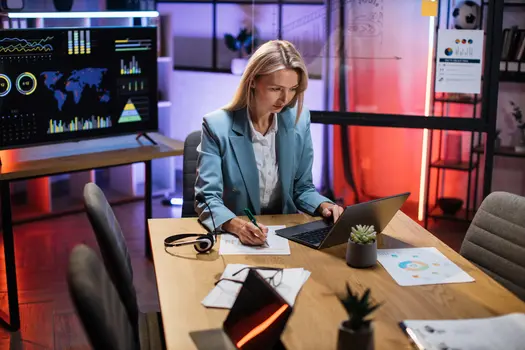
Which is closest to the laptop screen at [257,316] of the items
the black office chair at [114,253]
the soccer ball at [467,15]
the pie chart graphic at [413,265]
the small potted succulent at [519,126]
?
the black office chair at [114,253]

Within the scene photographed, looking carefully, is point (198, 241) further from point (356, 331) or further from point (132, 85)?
point (132, 85)

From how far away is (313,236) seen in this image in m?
2.57

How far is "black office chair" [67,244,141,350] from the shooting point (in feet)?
5.18

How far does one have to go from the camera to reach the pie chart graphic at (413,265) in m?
2.29

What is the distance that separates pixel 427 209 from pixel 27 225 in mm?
2812

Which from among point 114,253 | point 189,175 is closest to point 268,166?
point 189,175

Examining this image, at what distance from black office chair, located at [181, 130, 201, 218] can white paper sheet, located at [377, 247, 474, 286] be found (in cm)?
107

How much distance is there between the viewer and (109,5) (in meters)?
5.33

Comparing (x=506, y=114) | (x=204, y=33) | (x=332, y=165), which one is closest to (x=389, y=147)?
(x=332, y=165)

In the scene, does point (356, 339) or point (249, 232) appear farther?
point (249, 232)

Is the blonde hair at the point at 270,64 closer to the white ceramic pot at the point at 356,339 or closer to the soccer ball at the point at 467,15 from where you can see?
the white ceramic pot at the point at 356,339

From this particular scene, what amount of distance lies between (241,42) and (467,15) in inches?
74.8

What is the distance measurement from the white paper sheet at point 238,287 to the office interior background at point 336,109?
1772mm

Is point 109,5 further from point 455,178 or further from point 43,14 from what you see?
point 455,178
